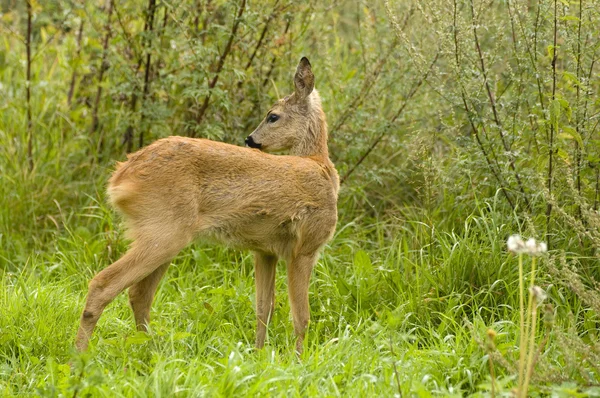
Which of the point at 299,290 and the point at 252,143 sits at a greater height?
the point at 252,143

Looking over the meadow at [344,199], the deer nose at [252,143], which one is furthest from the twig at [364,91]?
the deer nose at [252,143]

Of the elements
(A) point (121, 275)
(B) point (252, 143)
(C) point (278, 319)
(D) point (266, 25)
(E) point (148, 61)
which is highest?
(D) point (266, 25)

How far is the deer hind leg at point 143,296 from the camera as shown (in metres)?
5.08

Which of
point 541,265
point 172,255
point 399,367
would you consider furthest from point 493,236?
point 172,255

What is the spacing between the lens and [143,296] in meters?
5.09

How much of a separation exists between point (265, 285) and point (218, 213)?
2.30 feet

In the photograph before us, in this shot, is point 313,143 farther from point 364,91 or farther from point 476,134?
point 364,91

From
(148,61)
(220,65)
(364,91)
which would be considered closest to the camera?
(220,65)

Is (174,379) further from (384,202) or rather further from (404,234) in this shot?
(384,202)

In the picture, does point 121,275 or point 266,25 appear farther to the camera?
point 266,25

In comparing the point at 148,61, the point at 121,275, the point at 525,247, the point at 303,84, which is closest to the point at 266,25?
the point at 148,61

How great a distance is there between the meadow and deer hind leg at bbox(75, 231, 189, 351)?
0.17m

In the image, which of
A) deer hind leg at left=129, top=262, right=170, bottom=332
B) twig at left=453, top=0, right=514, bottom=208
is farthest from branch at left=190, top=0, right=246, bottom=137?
deer hind leg at left=129, top=262, right=170, bottom=332

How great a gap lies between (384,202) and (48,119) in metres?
2.82
